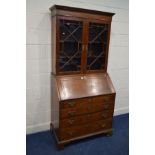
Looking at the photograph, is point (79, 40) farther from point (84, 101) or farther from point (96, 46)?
point (84, 101)

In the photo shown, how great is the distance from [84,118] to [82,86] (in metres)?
0.49

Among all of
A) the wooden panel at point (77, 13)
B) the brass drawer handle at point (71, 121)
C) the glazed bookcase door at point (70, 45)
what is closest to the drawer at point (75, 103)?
the brass drawer handle at point (71, 121)

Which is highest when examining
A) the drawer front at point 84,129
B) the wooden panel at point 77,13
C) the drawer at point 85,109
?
the wooden panel at point 77,13

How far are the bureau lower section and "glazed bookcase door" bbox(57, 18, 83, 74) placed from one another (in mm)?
520

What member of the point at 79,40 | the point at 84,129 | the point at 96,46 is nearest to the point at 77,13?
the point at 79,40

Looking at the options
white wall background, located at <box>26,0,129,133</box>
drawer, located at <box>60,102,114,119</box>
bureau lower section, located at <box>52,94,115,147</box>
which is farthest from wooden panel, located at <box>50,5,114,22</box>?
drawer, located at <box>60,102,114,119</box>

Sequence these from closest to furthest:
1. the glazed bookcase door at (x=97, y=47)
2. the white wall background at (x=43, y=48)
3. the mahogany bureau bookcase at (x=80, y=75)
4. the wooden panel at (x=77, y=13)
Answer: the wooden panel at (x=77, y=13) < the mahogany bureau bookcase at (x=80, y=75) < the white wall background at (x=43, y=48) < the glazed bookcase door at (x=97, y=47)

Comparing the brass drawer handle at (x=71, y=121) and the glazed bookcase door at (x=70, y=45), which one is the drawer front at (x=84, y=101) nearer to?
the brass drawer handle at (x=71, y=121)

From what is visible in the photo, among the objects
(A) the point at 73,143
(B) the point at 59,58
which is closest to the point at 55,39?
(B) the point at 59,58

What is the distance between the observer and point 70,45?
2445 millimetres

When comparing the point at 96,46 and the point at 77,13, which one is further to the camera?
the point at 96,46

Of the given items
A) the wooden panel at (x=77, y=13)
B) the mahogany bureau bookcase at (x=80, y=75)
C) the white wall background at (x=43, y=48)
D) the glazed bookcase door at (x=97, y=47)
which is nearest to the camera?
the wooden panel at (x=77, y=13)

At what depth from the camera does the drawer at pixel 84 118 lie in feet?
7.55

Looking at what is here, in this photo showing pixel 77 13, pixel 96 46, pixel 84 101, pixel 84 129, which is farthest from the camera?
pixel 96 46
